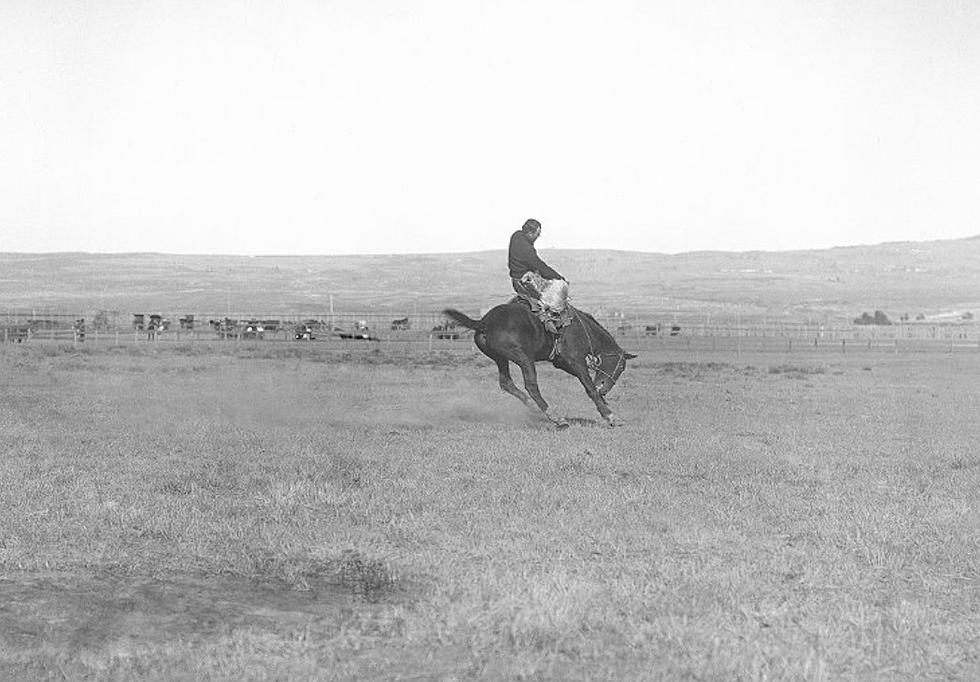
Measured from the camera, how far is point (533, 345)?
18344 millimetres

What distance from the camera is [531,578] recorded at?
777 centimetres

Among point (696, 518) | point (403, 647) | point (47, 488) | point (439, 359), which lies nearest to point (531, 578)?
point (403, 647)

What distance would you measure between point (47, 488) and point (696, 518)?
627 cm

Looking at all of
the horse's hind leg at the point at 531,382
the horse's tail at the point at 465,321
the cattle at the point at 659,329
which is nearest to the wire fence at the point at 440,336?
the cattle at the point at 659,329

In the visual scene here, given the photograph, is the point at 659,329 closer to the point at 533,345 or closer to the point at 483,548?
the point at 533,345

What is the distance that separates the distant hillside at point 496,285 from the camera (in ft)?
425

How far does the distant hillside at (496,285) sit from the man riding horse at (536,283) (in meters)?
88.8

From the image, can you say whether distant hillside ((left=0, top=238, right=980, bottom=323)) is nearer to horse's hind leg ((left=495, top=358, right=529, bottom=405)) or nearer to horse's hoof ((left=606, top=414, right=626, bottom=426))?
horse's hoof ((left=606, top=414, right=626, bottom=426))

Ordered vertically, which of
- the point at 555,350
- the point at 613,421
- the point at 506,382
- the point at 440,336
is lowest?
the point at 440,336

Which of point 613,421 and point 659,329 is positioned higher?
point 613,421

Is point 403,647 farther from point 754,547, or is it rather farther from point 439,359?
point 439,359

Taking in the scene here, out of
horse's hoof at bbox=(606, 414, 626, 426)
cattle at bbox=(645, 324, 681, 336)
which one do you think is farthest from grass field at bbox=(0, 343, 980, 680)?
cattle at bbox=(645, 324, 681, 336)

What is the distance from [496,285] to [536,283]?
132 metres

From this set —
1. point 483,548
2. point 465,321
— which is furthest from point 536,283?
point 483,548
